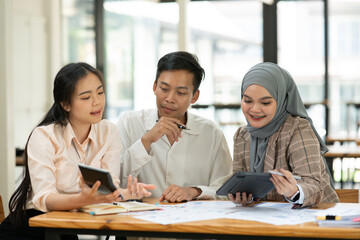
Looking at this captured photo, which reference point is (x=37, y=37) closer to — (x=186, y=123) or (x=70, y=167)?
(x=186, y=123)

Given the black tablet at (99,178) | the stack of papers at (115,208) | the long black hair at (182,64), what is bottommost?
the stack of papers at (115,208)

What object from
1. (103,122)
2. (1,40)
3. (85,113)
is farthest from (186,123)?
(1,40)

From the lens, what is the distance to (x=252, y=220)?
5.83 ft

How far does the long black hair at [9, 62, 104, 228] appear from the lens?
2.16 metres

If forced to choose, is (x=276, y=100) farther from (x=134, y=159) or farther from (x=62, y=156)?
(x=62, y=156)

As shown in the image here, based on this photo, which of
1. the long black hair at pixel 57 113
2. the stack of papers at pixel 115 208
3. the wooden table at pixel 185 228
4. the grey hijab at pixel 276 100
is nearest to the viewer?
the wooden table at pixel 185 228

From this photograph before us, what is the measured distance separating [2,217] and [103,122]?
24.2 inches

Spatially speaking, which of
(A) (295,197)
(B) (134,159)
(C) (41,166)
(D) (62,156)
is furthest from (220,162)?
(C) (41,166)

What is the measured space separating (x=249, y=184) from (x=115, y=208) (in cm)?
51

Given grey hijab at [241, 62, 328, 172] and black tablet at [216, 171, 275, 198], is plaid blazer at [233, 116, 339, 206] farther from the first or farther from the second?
black tablet at [216, 171, 275, 198]

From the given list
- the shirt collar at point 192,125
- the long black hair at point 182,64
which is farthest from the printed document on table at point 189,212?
the long black hair at point 182,64

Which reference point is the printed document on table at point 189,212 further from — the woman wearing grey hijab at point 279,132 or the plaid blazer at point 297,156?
the plaid blazer at point 297,156

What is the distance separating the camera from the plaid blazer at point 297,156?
85.7 inches

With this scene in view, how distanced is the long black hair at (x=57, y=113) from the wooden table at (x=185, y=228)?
12.8 inches
